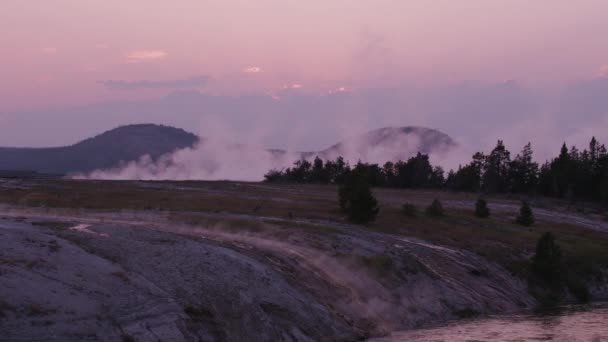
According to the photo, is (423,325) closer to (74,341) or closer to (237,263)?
(237,263)

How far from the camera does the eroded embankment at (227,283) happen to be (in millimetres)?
25359

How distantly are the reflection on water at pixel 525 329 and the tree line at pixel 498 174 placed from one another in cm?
8856

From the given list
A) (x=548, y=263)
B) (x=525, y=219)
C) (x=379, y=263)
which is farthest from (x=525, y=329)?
(x=525, y=219)

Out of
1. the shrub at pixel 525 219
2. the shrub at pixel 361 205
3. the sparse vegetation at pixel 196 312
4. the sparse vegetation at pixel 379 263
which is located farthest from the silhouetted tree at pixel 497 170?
the sparse vegetation at pixel 196 312

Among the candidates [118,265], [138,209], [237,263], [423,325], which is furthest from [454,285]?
[138,209]

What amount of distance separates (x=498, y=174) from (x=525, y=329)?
4696 inches

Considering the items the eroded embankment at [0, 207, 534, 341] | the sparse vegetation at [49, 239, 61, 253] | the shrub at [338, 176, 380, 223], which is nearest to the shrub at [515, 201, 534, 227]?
the shrub at [338, 176, 380, 223]

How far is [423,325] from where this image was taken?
1580 inches

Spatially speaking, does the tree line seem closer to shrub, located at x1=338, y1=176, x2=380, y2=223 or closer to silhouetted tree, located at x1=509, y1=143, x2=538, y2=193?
silhouetted tree, located at x1=509, y1=143, x2=538, y2=193

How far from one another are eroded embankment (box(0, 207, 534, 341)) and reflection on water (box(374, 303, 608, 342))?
249 cm

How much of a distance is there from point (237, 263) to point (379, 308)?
978 centimetres

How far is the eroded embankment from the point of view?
83.2 ft

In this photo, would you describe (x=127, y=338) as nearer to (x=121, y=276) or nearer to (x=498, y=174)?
(x=121, y=276)

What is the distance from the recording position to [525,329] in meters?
37.6
